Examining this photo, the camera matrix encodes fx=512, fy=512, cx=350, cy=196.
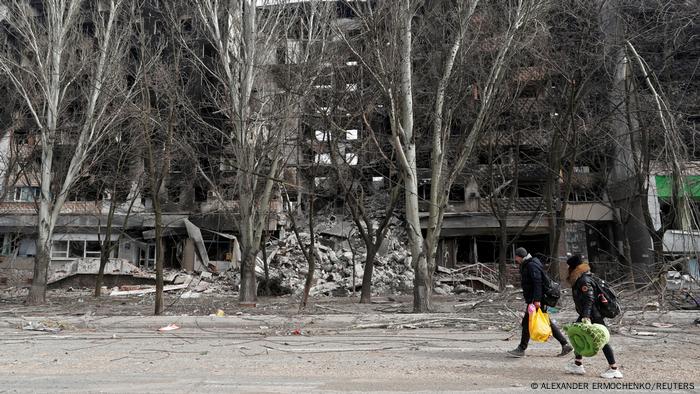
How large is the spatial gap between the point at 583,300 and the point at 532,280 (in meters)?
0.85

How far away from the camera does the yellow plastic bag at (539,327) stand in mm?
6367

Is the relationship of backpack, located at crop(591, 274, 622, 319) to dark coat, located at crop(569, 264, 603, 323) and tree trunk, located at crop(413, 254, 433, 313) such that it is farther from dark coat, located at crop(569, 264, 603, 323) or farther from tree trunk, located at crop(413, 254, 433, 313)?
tree trunk, located at crop(413, 254, 433, 313)

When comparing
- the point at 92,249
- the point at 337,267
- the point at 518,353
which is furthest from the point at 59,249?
the point at 518,353

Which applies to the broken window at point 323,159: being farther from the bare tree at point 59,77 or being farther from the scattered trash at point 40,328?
the scattered trash at point 40,328

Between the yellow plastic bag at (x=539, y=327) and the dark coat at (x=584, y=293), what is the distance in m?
0.53

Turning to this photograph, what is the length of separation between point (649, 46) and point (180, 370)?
50.9ft

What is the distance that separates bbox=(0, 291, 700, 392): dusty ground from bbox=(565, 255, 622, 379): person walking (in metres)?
0.16

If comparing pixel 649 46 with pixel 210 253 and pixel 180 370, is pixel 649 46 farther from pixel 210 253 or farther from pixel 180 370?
pixel 210 253

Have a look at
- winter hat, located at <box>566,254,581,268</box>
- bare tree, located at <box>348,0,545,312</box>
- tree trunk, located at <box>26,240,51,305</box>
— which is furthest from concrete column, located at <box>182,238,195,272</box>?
winter hat, located at <box>566,254,581,268</box>

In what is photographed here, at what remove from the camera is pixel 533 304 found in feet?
21.8

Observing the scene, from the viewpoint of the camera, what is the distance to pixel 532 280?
673cm

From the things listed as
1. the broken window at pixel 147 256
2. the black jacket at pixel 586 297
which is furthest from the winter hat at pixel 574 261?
the broken window at pixel 147 256

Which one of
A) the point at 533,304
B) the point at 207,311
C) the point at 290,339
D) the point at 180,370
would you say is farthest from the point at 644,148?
the point at 180,370

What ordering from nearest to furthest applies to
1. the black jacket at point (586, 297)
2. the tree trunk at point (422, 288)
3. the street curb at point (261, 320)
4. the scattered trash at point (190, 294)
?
the black jacket at point (586, 297)
the street curb at point (261, 320)
the tree trunk at point (422, 288)
the scattered trash at point (190, 294)
